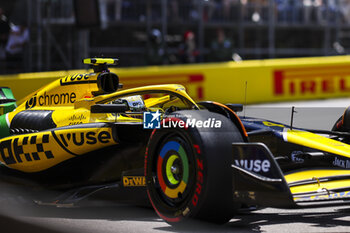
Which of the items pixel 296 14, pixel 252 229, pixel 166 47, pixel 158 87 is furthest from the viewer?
pixel 296 14

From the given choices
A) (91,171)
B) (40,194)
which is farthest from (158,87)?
(40,194)

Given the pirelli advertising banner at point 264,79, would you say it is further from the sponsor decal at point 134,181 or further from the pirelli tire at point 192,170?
the pirelli tire at point 192,170

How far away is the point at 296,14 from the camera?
20.8 m

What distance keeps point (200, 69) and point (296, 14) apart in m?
4.63

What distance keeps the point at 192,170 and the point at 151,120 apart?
67 cm

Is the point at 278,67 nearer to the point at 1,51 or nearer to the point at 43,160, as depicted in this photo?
the point at 1,51

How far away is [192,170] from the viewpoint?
199 inches

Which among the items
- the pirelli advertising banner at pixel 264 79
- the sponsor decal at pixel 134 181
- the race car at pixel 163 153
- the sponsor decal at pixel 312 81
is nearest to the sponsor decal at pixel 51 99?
the race car at pixel 163 153

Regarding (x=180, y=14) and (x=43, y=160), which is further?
(x=180, y=14)

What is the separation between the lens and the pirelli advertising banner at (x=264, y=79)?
17500mm

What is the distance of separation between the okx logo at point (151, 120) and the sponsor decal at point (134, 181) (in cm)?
44

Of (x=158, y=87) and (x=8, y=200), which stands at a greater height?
(x=158, y=87)

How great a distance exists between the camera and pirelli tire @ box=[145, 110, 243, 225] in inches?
193

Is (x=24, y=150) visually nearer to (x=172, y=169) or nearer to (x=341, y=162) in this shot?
(x=172, y=169)
